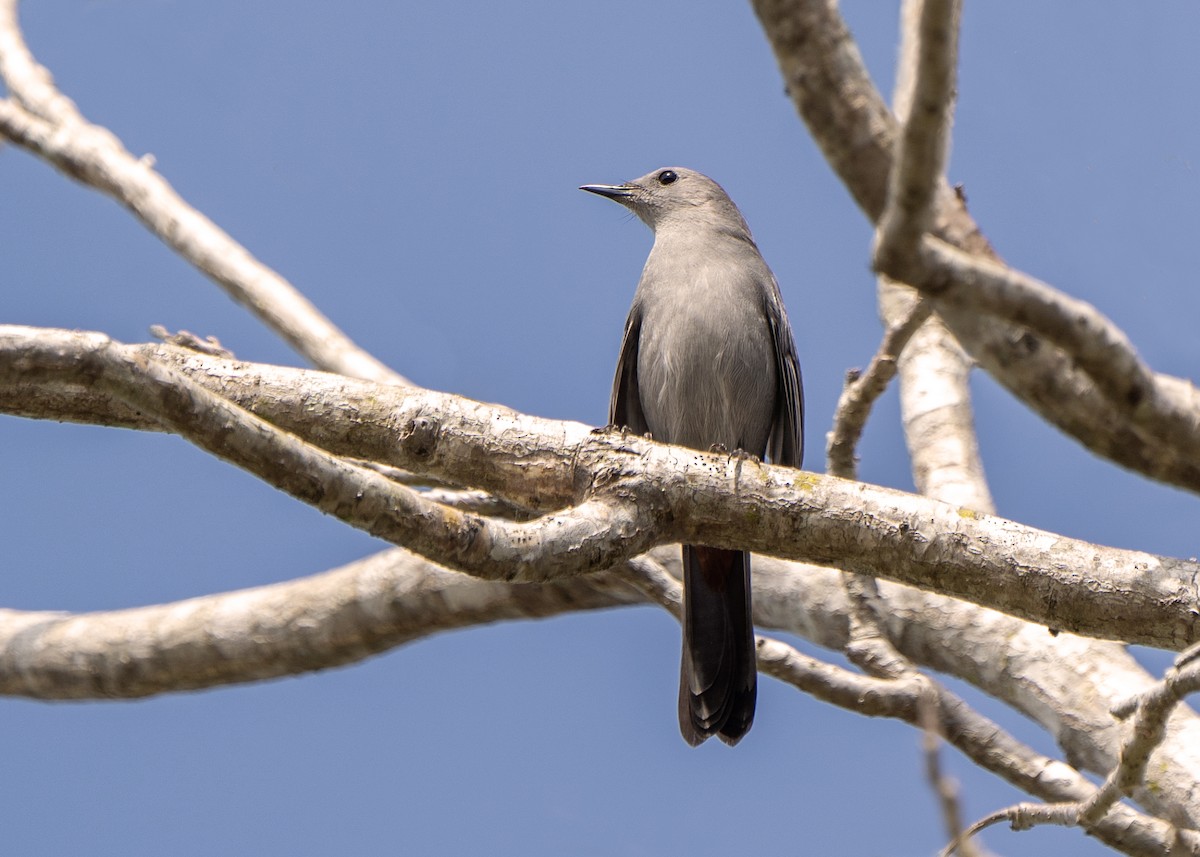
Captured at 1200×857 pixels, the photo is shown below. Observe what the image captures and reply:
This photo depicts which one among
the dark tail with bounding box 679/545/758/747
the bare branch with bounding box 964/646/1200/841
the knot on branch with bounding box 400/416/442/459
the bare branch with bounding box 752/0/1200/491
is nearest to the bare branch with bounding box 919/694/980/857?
the bare branch with bounding box 752/0/1200/491

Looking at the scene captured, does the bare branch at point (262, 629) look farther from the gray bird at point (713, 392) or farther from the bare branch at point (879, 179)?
the bare branch at point (879, 179)

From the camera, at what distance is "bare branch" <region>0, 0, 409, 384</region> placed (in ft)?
23.2

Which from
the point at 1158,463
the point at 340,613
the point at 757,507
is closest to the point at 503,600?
the point at 340,613

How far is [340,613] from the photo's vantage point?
23.5 feet

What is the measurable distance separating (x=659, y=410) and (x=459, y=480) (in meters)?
1.76

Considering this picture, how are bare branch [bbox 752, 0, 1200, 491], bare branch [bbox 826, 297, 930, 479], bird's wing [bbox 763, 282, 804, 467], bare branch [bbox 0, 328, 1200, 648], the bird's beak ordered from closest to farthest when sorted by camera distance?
bare branch [bbox 752, 0, 1200, 491], bare branch [bbox 0, 328, 1200, 648], bare branch [bbox 826, 297, 930, 479], bird's wing [bbox 763, 282, 804, 467], the bird's beak

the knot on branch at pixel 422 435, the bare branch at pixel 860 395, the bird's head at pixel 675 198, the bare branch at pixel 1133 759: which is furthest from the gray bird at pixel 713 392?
the bare branch at pixel 1133 759

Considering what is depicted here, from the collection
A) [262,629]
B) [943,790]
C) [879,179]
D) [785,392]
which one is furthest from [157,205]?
[943,790]

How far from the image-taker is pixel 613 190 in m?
7.46

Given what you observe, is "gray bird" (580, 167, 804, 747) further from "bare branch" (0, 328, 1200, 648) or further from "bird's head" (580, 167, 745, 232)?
"bare branch" (0, 328, 1200, 648)

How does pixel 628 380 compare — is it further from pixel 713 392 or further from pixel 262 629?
pixel 262 629

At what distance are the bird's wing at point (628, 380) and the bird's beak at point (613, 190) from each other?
4.52 ft

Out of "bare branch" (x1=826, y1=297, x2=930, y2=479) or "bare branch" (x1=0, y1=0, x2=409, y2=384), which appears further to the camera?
"bare branch" (x1=0, y1=0, x2=409, y2=384)

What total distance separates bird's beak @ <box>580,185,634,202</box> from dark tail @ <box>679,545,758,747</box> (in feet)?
8.44
